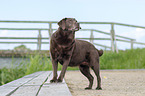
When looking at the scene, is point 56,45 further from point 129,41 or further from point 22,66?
point 129,41

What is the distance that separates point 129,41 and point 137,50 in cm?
151

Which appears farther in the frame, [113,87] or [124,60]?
[124,60]

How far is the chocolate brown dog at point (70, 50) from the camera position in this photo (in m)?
2.77

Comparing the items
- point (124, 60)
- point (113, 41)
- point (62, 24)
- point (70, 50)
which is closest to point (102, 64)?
point (124, 60)

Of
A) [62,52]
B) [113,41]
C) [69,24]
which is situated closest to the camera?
[69,24]

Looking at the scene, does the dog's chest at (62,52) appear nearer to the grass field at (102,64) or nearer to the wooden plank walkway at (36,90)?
the wooden plank walkway at (36,90)

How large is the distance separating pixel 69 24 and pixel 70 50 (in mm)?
383

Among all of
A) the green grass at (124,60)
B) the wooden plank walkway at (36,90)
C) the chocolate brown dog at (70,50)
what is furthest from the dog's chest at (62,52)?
the green grass at (124,60)

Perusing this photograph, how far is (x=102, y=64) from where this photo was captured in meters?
9.20

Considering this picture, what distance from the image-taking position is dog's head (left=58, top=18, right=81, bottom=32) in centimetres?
271

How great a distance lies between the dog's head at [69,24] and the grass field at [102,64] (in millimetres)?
5284

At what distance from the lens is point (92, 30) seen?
37.8 feet

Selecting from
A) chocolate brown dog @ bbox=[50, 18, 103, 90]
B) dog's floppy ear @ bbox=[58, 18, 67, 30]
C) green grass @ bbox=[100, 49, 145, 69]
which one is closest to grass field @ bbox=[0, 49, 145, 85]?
green grass @ bbox=[100, 49, 145, 69]

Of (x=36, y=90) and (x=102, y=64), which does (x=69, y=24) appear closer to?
(x=36, y=90)
